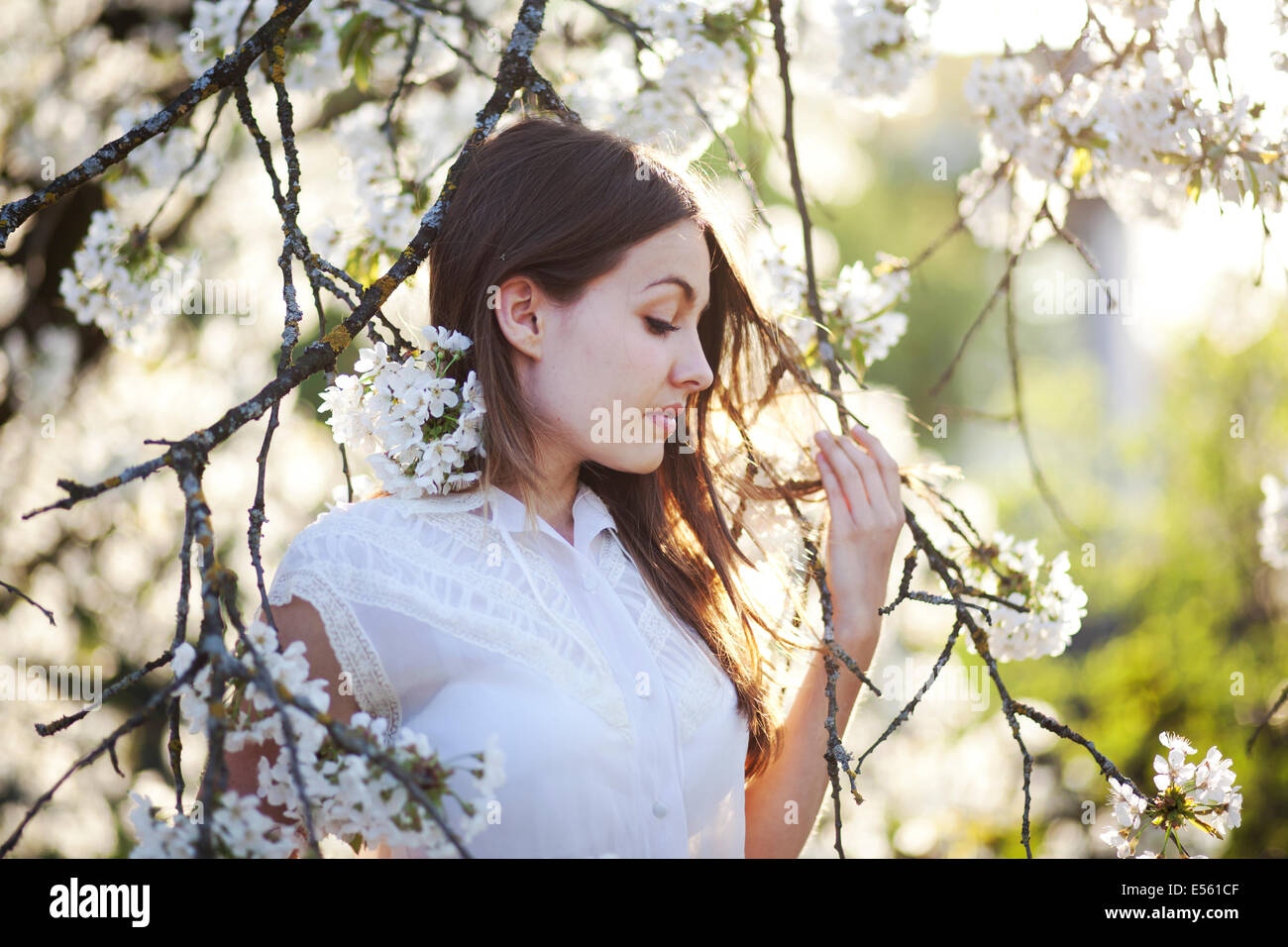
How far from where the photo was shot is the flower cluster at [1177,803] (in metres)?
1.24

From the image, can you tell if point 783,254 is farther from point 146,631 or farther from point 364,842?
point 146,631

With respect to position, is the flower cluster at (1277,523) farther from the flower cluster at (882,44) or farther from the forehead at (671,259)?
the forehead at (671,259)

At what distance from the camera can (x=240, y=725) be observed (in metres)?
0.91

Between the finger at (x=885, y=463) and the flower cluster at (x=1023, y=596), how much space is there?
0.19 metres

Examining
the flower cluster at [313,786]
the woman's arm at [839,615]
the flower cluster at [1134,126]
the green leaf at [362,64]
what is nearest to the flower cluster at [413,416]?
the flower cluster at [313,786]

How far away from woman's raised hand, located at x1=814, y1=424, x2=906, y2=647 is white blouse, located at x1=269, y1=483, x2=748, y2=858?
24 centimetres

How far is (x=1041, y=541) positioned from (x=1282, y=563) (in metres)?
4.46

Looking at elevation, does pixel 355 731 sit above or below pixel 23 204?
below

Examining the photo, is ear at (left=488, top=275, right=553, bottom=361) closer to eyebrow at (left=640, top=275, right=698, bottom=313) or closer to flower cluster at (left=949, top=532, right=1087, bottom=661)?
eyebrow at (left=640, top=275, right=698, bottom=313)

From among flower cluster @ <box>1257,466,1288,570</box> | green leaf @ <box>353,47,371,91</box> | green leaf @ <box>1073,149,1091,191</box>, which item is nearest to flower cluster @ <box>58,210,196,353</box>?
green leaf @ <box>353,47,371,91</box>

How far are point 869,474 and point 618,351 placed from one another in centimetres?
40

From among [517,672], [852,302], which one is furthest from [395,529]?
[852,302]

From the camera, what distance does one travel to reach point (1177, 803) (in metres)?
1.25
